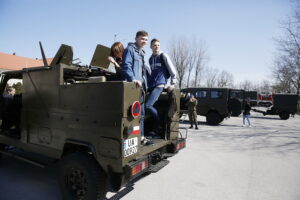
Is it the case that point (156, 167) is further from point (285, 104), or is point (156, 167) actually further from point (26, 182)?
point (285, 104)

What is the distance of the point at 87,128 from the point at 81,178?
69cm

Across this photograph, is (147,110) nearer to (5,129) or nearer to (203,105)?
(5,129)

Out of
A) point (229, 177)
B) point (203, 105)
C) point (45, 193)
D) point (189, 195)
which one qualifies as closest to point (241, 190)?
point (229, 177)

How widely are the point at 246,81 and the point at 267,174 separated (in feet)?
290

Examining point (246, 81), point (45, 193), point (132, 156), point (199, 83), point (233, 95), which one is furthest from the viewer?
point (246, 81)

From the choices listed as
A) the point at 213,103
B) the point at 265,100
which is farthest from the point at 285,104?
the point at 265,100

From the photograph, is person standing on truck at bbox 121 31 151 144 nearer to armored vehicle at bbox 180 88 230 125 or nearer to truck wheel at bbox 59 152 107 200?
truck wheel at bbox 59 152 107 200

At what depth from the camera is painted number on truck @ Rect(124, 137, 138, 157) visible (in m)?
2.56

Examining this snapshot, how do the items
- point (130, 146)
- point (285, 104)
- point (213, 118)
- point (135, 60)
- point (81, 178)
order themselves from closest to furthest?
point (130, 146) → point (81, 178) → point (135, 60) → point (213, 118) → point (285, 104)

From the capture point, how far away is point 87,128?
273 centimetres

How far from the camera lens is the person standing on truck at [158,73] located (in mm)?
3766

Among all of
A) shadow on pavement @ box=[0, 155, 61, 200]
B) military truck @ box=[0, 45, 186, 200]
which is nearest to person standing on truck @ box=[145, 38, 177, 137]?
military truck @ box=[0, 45, 186, 200]

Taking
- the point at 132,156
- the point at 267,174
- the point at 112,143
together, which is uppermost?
the point at 112,143

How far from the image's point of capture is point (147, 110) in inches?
149
